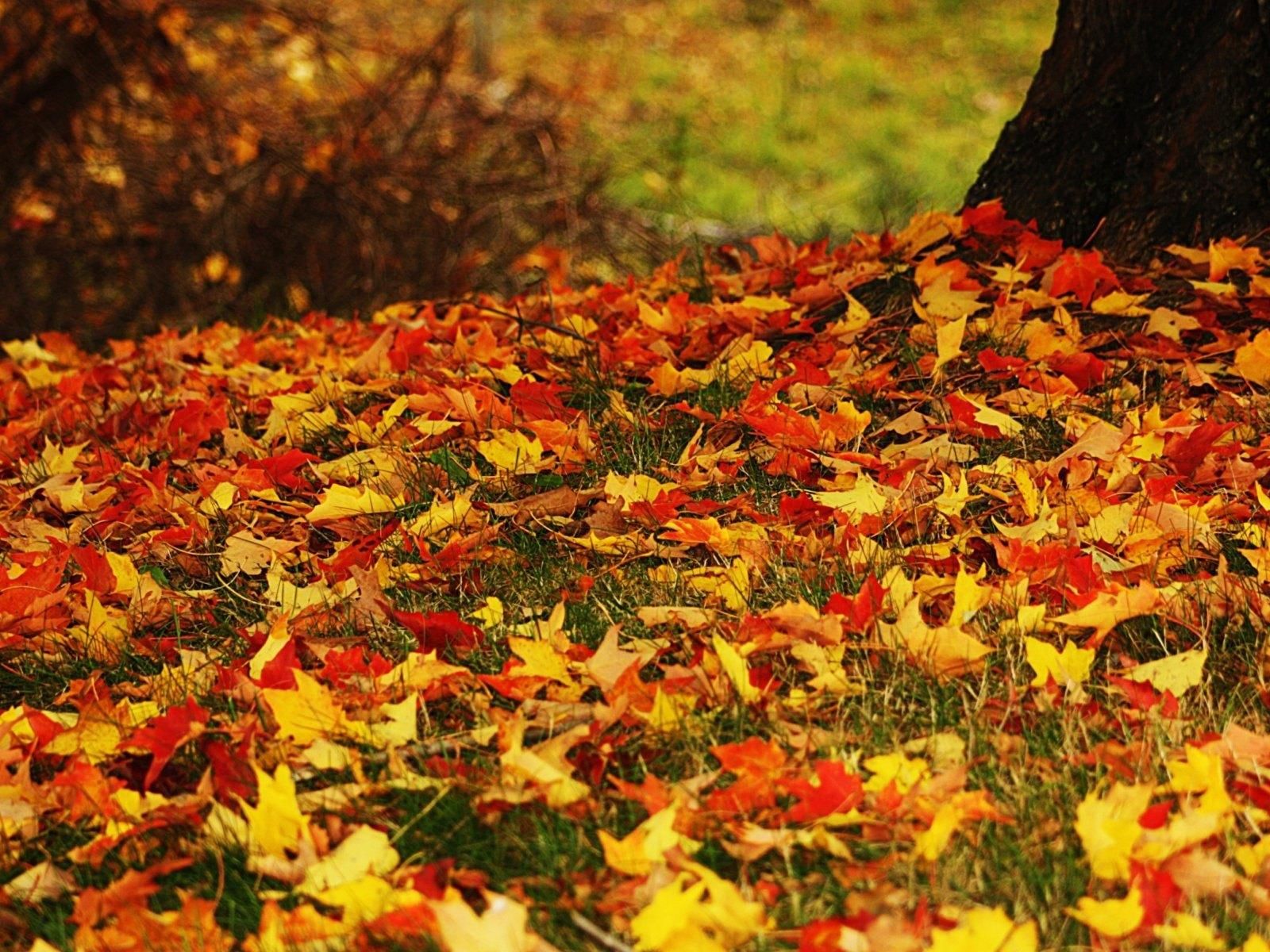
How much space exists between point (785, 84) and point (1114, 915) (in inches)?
459

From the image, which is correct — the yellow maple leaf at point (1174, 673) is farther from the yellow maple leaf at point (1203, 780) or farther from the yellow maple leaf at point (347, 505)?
the yellow maple leaf at point (347, 505)

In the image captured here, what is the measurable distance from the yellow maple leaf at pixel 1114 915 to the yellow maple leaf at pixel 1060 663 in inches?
19.3

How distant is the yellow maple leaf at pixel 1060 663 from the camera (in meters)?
1.99

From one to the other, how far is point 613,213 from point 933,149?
5.45 m

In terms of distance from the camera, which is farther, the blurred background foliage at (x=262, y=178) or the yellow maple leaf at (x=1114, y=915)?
the blurred background foliage at (x=262, y=178)

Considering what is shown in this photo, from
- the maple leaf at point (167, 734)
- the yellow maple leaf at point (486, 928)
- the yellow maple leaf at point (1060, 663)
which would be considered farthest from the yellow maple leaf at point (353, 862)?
the yellow maple leaf at point (1060, 663)

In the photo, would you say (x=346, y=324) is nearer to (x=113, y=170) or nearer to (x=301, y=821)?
(x=113, y=170)

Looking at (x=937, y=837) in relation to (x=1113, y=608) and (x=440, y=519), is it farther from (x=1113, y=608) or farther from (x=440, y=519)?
(x=440, y=519)

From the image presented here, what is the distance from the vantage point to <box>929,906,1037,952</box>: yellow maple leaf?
1.46m

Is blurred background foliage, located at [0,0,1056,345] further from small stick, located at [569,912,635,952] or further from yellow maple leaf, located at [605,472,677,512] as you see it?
small stick, located at [569,912,635,952]

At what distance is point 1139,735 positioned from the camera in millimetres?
1910

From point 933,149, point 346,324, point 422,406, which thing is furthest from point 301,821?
point 933,149

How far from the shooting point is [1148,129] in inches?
144

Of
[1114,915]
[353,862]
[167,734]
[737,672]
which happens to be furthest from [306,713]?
[1114,915]
